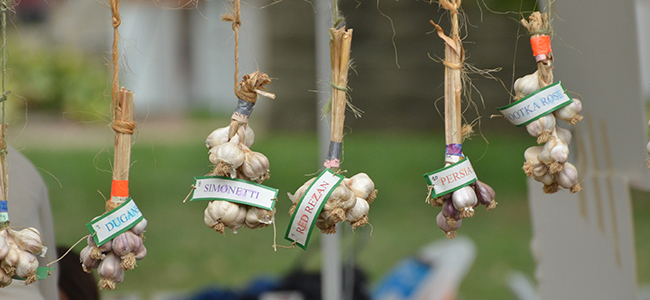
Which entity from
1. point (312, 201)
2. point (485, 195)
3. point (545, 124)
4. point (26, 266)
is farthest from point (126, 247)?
point (545, 124)

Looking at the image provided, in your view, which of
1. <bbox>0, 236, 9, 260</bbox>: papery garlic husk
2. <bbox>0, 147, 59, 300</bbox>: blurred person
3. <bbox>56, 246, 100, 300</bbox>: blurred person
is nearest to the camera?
<bbox>0, 236, 9, 260</bbox>: papery garlic husk

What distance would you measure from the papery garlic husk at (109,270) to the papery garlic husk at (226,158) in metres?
0.20

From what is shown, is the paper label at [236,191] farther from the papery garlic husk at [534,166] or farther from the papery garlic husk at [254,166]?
the papery garlic husk at [534,166]

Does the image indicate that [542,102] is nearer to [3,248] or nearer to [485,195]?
[485,195]

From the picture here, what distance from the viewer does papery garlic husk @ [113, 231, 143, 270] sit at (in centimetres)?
80

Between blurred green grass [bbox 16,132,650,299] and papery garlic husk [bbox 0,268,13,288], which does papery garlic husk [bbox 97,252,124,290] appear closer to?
papery garlic husk [bbox 0,268,13,288]

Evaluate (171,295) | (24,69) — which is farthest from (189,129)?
(171,295)

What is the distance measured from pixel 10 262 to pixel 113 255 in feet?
0.43

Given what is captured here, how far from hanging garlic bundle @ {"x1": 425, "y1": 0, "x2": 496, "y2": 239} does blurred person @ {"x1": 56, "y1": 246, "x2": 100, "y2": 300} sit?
36.4 inches

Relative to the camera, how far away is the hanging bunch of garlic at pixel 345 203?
2.66 feet

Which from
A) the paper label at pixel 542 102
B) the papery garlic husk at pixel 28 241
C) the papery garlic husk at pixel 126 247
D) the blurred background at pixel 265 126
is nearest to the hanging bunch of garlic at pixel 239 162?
the papery garlic husk at pixel 126 247

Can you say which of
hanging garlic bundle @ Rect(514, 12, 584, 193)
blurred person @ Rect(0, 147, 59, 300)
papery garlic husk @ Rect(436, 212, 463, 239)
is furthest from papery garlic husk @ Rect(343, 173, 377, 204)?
blurred person @ Rect(0, 147, 59, 300)

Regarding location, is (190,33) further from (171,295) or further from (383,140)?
(171,295)

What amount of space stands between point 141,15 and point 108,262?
2.67 meters
